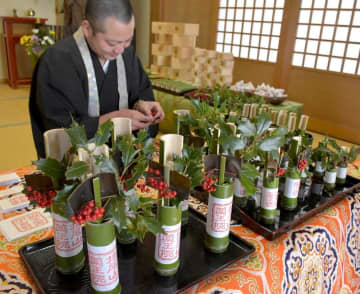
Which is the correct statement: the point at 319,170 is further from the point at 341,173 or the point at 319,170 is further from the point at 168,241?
the point at 168,241

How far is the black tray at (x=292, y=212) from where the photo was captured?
977mm

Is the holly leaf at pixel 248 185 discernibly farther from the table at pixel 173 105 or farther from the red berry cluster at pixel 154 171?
the table at pixel 173 105

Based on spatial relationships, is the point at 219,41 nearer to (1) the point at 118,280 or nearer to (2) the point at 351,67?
(2) the point at 351,67

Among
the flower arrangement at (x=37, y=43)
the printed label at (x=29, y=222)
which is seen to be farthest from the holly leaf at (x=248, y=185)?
the flower arrangement at (x=37, y=43)

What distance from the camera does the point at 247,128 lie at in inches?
32.8

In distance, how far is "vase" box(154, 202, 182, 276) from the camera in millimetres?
718

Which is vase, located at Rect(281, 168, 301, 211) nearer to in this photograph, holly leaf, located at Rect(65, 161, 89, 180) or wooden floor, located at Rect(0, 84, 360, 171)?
holly leaf, located at Rect(65, 161, 89, 180)

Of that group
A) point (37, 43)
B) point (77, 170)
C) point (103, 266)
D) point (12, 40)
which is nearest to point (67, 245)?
point (103, 266)

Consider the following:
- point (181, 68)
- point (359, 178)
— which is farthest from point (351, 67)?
point (359, 178)

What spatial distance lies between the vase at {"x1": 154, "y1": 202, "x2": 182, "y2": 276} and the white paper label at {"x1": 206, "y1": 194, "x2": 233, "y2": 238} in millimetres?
125

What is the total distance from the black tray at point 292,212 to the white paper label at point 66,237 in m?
0.50

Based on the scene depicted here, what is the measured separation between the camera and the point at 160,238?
29.6 inches

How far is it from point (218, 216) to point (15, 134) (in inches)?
136

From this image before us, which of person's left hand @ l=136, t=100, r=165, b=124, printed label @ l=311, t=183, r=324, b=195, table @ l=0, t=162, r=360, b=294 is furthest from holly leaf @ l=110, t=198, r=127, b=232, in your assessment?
person's left hand @ l=136, t=100, r=165, b=124
